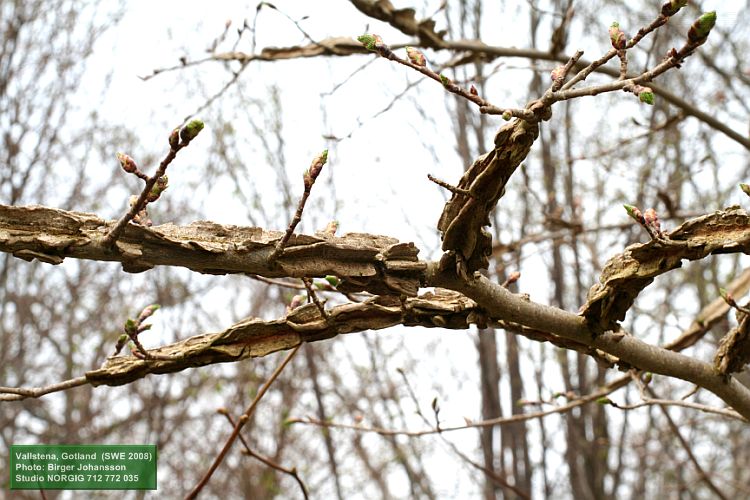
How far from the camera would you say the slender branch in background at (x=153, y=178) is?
1181 millimetres

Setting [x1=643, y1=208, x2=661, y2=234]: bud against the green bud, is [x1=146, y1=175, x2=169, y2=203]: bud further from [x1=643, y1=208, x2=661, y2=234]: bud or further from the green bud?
[x1=643, y1=208, x2=661, y2=234]: bud

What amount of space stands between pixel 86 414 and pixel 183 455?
107cm

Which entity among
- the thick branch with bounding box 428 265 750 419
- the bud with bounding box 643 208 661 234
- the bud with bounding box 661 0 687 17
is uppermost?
the bud with bounding box 661 0 687 17

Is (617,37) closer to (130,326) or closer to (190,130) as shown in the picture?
(190,130)

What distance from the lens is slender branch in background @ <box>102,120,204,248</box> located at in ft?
3.87

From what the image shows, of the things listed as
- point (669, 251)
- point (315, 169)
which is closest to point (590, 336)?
point (669, 251)

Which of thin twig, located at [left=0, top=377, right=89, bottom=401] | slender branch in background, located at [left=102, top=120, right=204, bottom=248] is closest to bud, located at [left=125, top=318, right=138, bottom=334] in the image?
thin twig, located at [left=0, top=377, right=89, bottom=401]

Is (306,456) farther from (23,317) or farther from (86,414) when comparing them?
(23,317)

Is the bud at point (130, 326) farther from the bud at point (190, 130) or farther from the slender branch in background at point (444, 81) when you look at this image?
the slender branch in background at point (444, 81)

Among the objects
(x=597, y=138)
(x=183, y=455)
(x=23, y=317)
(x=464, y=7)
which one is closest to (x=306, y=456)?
(x=183, y=455)

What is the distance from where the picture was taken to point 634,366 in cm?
182

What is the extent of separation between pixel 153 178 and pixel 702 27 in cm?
96

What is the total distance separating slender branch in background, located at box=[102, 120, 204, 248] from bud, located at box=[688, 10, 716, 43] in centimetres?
84

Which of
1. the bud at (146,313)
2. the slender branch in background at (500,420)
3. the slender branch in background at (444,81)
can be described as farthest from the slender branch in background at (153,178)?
the slender branch in background at (500,420)
